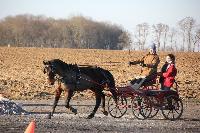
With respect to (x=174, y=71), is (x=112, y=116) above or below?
below

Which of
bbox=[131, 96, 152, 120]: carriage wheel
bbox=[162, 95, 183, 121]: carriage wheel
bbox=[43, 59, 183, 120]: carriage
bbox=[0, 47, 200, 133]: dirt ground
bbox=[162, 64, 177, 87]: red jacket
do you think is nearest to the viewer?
bbox=[0, 47, 200, 133]: dirt ground

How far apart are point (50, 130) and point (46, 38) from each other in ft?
351

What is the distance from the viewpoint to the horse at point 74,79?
42.8 ft

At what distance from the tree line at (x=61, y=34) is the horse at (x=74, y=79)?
93.7 meters

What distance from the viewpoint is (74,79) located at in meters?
13.3

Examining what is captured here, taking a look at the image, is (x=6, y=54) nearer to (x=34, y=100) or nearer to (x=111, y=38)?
(x=34, y=100)

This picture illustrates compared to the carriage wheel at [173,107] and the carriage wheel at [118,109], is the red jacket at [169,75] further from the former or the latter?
the carriage wheel at [118,109]

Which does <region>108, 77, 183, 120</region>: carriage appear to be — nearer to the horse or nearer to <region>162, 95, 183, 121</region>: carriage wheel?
<region>162, 95, 183, 121</region>: carriage wheel

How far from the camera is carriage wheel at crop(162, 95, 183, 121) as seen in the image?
45.4 feet

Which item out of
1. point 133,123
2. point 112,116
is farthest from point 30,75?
point 133,123

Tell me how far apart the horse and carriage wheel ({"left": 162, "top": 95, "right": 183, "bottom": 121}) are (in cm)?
169

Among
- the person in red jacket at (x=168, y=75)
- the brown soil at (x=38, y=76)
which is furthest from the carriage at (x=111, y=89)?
the brown soil at (x=38, y=76)

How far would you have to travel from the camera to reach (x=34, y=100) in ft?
66.2

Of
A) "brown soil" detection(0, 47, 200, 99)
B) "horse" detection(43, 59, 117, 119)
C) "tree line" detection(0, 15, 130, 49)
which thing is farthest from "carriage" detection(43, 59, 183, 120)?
"tree line" detection(0, 15, 130, 49)
